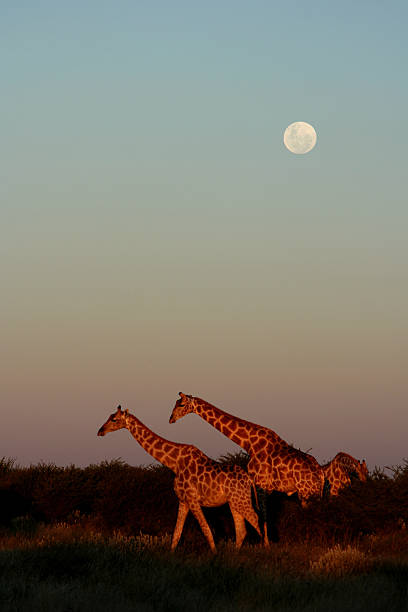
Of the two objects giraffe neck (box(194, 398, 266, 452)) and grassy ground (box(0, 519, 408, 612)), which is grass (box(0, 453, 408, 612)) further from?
giraffe neck (box(194, 398, 266, 452))

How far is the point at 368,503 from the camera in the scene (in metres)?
22.5

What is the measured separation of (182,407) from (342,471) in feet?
17.6

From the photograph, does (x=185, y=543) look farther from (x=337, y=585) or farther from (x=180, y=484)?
(x=337, y=585)

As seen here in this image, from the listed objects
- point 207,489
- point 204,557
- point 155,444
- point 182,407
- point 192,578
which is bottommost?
point 192,578

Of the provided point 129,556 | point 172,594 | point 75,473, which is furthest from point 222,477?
point 75,473

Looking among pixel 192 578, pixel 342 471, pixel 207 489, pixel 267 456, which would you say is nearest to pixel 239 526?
pixel 207 489

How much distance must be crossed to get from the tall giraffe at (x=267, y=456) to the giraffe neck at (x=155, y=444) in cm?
96

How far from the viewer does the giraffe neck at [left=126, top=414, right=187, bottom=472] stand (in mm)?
20281

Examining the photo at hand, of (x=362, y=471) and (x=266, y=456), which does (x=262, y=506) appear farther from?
(x=362, y=471)

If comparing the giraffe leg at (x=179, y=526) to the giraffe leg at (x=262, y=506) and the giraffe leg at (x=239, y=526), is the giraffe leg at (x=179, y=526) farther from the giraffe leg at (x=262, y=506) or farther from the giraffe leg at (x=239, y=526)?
the giraffe leg at (x=262, y=506)

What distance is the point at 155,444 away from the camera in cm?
2047

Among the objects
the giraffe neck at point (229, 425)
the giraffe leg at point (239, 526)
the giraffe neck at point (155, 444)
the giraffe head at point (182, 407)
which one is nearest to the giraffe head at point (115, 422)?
the giraffe neck at point (155, 444)

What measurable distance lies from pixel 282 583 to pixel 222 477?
3499 millimetres

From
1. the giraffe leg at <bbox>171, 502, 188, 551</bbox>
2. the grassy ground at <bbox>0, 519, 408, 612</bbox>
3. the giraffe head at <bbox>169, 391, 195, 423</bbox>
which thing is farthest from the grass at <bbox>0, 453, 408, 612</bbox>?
the giraffe head at <bbox>169, 391, 195, 423</bbox>
